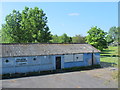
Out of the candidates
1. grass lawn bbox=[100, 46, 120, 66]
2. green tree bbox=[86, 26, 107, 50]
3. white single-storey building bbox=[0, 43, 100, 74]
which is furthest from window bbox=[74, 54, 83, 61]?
green tree bbox=[86, 26, 107, 50]

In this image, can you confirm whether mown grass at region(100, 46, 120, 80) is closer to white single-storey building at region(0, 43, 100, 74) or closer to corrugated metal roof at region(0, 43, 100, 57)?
white single-storey building at region(0, 43, 100, 74)

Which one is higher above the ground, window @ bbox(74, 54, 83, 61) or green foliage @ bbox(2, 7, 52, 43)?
green foliage @ bbox(2, 7, 52, 43)

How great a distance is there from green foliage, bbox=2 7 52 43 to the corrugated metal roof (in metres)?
16.2

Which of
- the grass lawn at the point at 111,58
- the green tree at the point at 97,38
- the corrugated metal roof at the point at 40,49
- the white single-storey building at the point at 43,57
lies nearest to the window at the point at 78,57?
the white single-storey building at the point at 43,57

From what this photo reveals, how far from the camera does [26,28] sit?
38781mm

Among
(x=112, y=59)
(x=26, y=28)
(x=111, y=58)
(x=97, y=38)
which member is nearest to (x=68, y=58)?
(x=112, y=59)

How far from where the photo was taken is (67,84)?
45.6 feet

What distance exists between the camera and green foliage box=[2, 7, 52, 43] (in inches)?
1465

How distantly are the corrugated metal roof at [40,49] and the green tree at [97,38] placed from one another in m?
14.0

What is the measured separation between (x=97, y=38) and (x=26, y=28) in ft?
63.6

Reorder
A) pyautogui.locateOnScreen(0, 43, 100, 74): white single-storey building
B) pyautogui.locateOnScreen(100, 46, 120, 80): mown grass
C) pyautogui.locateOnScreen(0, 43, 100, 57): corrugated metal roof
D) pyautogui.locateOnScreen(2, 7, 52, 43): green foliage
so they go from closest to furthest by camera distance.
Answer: pyautogui.locateOnScreen(100, 46, 120, 80): mown grass < pyautogui.locateOnScreen(0, 43, 100, 74): white single-storey building < pyautogui.locateOnScreen(0, 43, 100, 57): corrugated metal roof < pyautogui.locateOnScreen(2, 7, 52, 43): green foliage

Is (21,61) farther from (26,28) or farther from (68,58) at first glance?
(26,28)

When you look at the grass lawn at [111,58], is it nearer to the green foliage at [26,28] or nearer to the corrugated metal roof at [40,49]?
the corrugated metal roof at [40,49]

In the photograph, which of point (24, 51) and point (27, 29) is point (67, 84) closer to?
point (24, 51)
